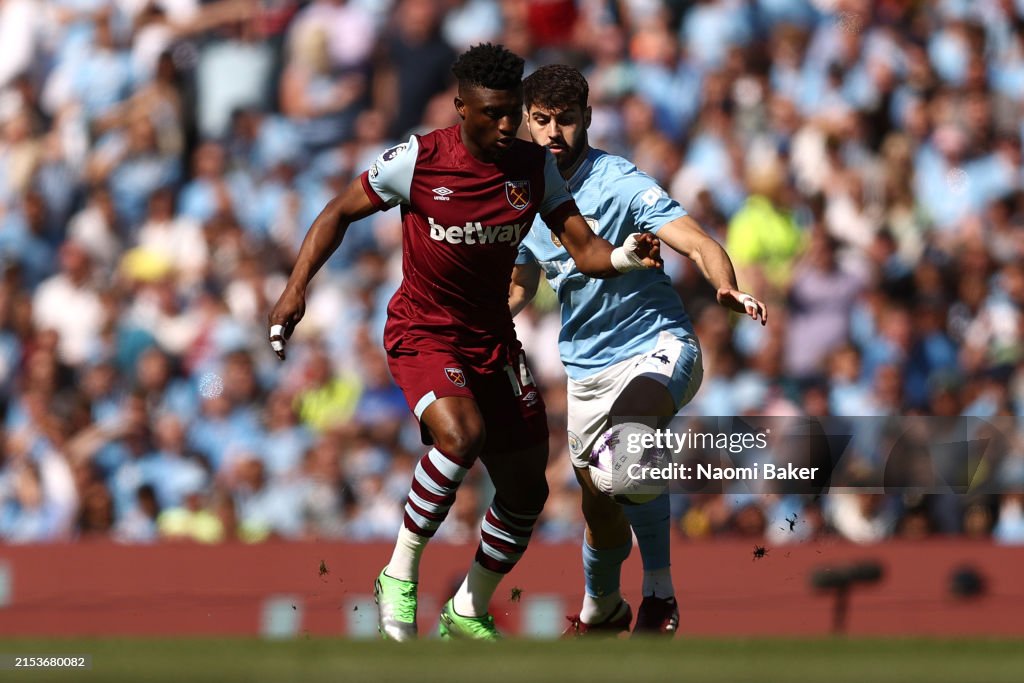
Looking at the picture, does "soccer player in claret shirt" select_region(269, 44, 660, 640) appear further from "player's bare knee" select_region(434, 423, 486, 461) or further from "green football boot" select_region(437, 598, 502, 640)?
"green football boot" select_region(437, 598, 502, 640)

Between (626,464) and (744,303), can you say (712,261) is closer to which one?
(744,303)

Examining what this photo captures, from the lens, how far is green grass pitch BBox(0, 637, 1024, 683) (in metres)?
6.36

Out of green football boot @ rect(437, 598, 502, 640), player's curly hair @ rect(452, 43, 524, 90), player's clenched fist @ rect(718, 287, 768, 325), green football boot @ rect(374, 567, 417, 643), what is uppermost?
player's curly hair @ rect(452, 43, 524, 90)

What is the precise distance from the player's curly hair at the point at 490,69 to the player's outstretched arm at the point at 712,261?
1.09 meters

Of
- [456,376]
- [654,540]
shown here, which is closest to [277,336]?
[456,376]

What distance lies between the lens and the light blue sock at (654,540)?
9125 mm

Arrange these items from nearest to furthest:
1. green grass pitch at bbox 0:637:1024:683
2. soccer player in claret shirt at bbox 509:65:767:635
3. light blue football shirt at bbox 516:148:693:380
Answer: green grass pitch at bbox 0:637:1024:683
soccer player in claret shirt at bbox 509:65:767:635
light blue football shirt at bbox 516:148:693:380

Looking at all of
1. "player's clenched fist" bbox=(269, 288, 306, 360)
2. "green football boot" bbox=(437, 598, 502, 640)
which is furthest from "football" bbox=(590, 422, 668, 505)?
"player's clenched fist" bbox=(269, 288, 306, 360)

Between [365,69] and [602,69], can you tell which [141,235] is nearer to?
[365,69]

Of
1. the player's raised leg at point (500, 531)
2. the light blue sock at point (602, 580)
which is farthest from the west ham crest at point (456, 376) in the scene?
the light blue sock at point (602, 580)

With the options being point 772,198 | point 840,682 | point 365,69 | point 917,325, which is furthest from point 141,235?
point 840,682

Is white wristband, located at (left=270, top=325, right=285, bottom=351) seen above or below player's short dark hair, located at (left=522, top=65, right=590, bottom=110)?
below

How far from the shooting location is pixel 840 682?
6168mm

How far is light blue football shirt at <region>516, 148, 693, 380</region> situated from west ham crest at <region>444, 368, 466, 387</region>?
41.1 inches
